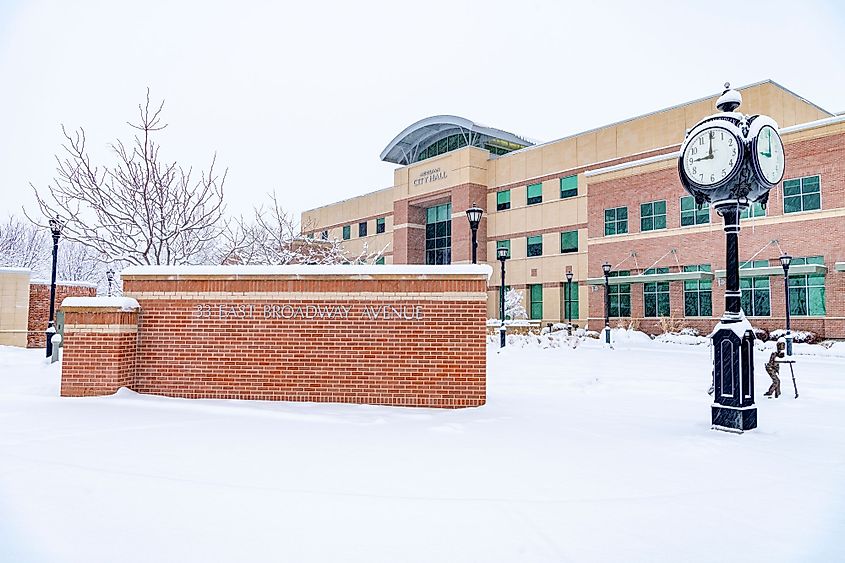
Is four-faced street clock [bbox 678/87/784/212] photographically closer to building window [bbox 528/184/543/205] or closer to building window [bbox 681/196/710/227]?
building window [bbox 681/196/710/227]

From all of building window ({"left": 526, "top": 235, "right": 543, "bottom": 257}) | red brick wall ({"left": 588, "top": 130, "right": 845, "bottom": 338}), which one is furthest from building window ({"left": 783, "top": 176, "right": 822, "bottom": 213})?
building window ({"left": 526, "top": 235, "right": 543, "bottom": 257})

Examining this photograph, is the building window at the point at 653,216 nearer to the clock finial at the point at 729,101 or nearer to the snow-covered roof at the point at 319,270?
the clock finial at the point at 729,101

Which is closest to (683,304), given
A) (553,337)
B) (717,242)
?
(717,242)

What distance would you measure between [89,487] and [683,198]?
34115 millimetres

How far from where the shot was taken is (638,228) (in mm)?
35969

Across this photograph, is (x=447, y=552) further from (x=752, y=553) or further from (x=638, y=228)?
(x=638, y=228)

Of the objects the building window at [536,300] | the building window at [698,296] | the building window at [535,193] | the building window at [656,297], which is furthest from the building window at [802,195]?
the building window at [536,300]

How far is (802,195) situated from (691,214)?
560cm

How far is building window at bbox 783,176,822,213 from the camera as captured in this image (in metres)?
28.4

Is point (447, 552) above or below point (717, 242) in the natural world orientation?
below

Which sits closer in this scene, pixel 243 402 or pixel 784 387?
pixel 243 402

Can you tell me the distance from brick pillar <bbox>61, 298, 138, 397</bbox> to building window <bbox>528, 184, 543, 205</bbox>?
124 ft

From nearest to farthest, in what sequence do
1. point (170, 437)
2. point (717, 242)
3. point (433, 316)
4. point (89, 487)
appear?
point (89, 487), point (170, 437), point (433, 316), point (717, 242)

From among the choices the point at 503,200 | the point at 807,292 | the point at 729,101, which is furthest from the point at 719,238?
the point at 729,101
